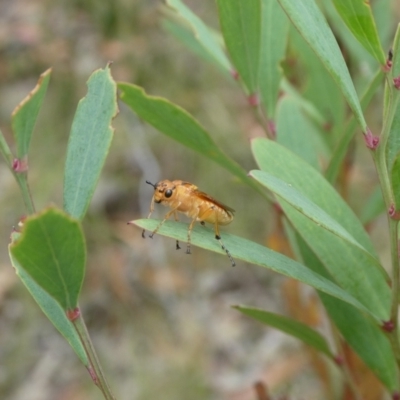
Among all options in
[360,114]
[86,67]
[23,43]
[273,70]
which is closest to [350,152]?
[273,70]

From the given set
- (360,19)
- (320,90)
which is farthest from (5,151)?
(320,90)

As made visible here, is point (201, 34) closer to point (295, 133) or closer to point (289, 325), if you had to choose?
point (295, 133)

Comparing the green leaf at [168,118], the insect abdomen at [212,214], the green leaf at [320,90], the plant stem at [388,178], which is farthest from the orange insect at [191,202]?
the green leaf at [320,90]

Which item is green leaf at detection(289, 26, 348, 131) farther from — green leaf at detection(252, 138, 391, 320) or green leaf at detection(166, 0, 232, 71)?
green leaf at detection(252, 138, 391, 320)

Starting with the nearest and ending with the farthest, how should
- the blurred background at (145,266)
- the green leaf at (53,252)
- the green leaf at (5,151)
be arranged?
the green leaf at (53,252), the green leaf at (5,151), the blurred background at (145,266)

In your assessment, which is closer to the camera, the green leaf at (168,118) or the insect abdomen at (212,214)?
the green leaf at (168,118)

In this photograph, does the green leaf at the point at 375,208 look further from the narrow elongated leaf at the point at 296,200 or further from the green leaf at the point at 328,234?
the narrow elongated leaf at the point at 296,200

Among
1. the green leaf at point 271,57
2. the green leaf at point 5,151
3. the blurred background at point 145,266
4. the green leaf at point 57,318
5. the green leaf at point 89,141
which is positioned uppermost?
the green leaf at point 5,151
